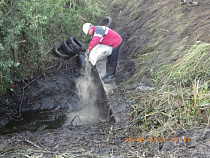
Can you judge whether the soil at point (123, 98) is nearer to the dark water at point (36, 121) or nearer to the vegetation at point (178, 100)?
the dark water at point (36, 121)

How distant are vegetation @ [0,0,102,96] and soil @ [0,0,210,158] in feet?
1.75

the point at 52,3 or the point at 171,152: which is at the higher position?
the point at 52,3

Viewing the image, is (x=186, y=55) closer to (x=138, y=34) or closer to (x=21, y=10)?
(x=138, y=34)

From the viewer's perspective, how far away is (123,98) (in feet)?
17.7

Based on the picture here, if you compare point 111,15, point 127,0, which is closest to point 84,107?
point 111,15

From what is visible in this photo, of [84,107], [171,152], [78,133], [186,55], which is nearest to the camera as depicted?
[171,152]

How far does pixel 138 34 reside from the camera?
7.64 metres

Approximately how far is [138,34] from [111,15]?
300 centimetres

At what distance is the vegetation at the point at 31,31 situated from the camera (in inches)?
203

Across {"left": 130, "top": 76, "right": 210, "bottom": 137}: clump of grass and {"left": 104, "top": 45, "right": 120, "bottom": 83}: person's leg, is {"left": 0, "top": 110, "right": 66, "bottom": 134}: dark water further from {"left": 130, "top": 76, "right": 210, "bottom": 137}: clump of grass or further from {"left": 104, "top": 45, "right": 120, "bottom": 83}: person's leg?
{"left": 130, "top": 76, "right": 210, "bottom": 137}: clump of grass

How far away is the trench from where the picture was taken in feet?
19.5

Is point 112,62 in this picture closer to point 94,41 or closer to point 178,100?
point 94,41

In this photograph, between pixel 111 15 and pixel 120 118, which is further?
pixel 111 15
